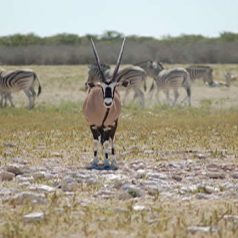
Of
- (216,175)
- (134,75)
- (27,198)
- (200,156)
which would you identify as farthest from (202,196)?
(134,75)

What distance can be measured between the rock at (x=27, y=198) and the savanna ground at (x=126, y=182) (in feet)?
0.04

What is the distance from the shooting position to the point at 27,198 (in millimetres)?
8906

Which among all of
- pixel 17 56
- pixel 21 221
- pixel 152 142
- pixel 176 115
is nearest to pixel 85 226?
pixel 21 221

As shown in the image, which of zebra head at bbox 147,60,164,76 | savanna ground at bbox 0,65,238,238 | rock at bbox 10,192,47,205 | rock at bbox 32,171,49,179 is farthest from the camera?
zebra head at bbox 147,60,164,76

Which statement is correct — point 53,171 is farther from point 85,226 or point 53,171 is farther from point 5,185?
point 85,226

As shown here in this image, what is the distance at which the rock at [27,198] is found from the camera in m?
8.86

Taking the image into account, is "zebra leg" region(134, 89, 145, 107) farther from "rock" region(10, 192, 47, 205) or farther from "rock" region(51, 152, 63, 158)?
"rock" region(10, 192, 47, 205)

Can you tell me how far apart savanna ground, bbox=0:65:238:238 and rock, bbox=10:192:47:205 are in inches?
0.5

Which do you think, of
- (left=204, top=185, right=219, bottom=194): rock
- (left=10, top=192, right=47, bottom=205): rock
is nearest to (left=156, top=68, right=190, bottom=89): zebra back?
(left=204, top=185, right=219, bottom=194): rock

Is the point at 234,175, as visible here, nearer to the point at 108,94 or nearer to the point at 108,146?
the point at 108,94

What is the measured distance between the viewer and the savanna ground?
7.88 metres

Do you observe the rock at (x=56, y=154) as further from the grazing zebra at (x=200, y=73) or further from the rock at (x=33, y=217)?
the grazing zebra at (x=200, y=73)

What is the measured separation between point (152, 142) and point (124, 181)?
5125 millimetres

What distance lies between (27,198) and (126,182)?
1788 mm
